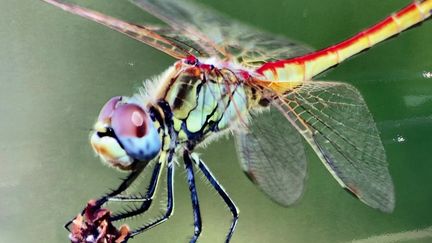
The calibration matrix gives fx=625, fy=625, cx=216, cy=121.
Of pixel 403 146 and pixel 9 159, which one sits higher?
pixel 9 159

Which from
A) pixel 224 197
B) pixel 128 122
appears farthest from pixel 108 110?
pixel 224 197

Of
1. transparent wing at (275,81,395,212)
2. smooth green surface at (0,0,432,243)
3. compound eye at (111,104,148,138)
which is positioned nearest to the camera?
compound eye at (111,104,148,138)

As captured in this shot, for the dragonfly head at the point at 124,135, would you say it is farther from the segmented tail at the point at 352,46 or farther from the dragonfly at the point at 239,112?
the segmented tail at the point at 352,46

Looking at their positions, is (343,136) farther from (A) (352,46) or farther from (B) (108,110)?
(B) (108,110)

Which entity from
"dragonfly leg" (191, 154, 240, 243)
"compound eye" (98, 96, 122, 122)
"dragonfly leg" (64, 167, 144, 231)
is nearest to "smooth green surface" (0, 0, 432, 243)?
"dragonfly leg" (191, 154, 240, 243)

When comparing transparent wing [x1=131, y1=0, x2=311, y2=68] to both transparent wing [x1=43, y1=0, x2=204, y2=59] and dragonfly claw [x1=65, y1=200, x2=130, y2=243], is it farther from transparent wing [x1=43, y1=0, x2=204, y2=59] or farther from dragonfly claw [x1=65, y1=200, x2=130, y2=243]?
dragonfly claw [x1=65, y1=200, x2=130, y2=243]

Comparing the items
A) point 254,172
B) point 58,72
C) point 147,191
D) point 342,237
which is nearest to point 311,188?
point 342,237

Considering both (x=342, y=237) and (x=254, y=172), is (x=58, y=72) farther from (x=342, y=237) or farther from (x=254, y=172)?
(x=342, y=237)
